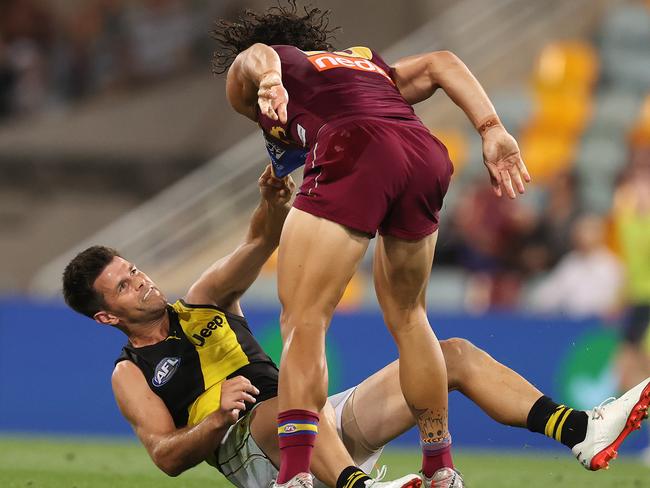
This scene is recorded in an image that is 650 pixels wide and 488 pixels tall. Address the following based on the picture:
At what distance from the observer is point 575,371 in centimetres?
954

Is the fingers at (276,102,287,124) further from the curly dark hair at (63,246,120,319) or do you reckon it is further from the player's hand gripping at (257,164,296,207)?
the curly dark hair at (63,246,120,319)

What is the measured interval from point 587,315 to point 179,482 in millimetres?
4235

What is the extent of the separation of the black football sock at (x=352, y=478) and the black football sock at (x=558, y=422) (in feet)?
2.27

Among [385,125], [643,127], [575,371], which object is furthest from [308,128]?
[643,127]

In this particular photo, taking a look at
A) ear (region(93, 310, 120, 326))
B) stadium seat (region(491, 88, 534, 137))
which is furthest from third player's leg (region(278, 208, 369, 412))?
stadium seat (region(491, 88, 534, 137))

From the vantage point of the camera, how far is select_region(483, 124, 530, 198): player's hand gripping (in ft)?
15.0

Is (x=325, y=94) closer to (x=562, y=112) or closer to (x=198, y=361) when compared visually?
(x=198, y=361)

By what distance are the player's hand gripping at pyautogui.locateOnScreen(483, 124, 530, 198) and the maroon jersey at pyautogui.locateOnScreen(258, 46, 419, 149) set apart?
33cm

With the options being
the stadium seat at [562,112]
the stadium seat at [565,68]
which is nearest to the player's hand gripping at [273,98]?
the stadium seat at [562,112]

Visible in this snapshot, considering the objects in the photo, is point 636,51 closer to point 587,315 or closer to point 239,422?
point 587,315

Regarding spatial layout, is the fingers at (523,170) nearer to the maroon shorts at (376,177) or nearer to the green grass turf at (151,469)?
the maroon shorts at (376,177)

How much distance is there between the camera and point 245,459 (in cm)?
513

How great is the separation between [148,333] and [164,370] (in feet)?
0.75

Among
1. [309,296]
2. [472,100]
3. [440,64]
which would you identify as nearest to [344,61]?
[440,64]
